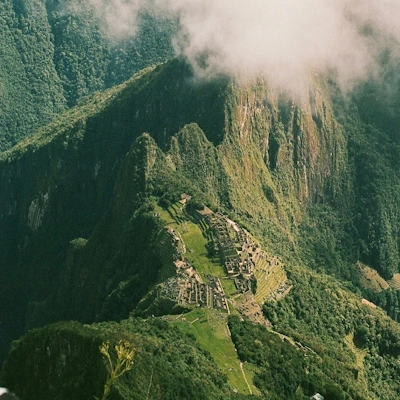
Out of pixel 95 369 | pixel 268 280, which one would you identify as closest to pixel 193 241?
pixel 268 280

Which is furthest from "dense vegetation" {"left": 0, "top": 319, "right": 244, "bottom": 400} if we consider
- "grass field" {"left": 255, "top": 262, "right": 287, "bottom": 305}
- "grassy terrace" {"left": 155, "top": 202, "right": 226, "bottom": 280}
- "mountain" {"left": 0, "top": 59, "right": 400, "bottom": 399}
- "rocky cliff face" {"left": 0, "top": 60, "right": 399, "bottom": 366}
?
"rocky cliff face" {"left": 0, "top": 60, "right": 399, "bottom": 366}

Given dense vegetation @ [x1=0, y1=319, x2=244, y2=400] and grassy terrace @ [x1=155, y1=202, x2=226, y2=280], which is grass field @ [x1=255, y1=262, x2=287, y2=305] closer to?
grassy terrace @ [x1=155, y1=202, x2=226, y2=280]

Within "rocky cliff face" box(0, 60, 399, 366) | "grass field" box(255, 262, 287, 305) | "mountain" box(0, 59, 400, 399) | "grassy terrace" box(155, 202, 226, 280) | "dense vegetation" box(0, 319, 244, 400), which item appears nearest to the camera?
"dense vegetation" box(0, 319, 244, 400)

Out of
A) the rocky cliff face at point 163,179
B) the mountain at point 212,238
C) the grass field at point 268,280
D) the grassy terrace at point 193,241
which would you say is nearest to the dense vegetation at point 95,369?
the mountain at point 212,238

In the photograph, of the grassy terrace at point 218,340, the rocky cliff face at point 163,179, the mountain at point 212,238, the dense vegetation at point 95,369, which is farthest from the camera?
the rocky cliff face at point 163,179

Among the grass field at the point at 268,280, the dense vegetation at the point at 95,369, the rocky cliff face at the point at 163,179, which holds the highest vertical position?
the rocky cliff face at the point at 163,179

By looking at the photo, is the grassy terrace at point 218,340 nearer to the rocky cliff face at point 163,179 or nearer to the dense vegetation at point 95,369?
the dense vegetation at point 95,369
